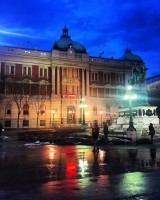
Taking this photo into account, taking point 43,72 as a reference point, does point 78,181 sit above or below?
below

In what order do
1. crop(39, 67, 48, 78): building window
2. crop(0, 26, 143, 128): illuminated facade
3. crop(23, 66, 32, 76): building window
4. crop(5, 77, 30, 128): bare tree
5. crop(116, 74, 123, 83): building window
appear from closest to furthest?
crop(5, 77, 30, 128): bare tree, crop(0, 26, 143, 128): illuminated facade, crop(23, 66, 32, 76): building window, crop(39, 67, 48, 78): building window, crop(116, 74, 123, 83): building window

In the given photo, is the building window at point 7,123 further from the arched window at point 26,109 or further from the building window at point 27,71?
the building window at point 27,71

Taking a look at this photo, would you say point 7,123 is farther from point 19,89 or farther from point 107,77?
point 107,77

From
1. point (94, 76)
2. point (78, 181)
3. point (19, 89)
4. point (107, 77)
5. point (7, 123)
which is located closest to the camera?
point (78, 181)

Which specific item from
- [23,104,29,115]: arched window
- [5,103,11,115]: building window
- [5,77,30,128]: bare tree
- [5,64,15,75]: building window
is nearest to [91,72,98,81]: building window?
[5,77,30,128]: bare tree

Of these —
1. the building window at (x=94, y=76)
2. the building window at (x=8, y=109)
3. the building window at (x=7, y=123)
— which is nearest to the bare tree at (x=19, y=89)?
the building window at (x=8, y=109)

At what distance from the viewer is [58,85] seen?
229ft

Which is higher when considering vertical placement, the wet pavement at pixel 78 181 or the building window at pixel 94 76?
the building window at pixel 94 76

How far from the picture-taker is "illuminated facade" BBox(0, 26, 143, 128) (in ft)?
212

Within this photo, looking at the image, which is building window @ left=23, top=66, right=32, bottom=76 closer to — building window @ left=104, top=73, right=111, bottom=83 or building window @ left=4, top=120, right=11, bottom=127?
building window @ left=4, top=120, right=11, bottom=127

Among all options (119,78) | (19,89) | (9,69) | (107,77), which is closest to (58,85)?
(19,89)

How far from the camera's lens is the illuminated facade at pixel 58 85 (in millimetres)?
64469

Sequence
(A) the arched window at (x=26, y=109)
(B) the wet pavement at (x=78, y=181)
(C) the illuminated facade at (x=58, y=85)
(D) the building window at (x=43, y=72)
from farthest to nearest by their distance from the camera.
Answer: (D) the building window at (x=43, y=72) < (A) the arched window at (x=26, y=109) < (C) the illuminated facade at (x=58, y=85) < (B) the wet pavement at (x=78, y=181)

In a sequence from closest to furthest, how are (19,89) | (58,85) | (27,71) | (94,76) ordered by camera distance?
1. (19,89)
2. (27,71)
3. (58,85)
4. (94,76)
